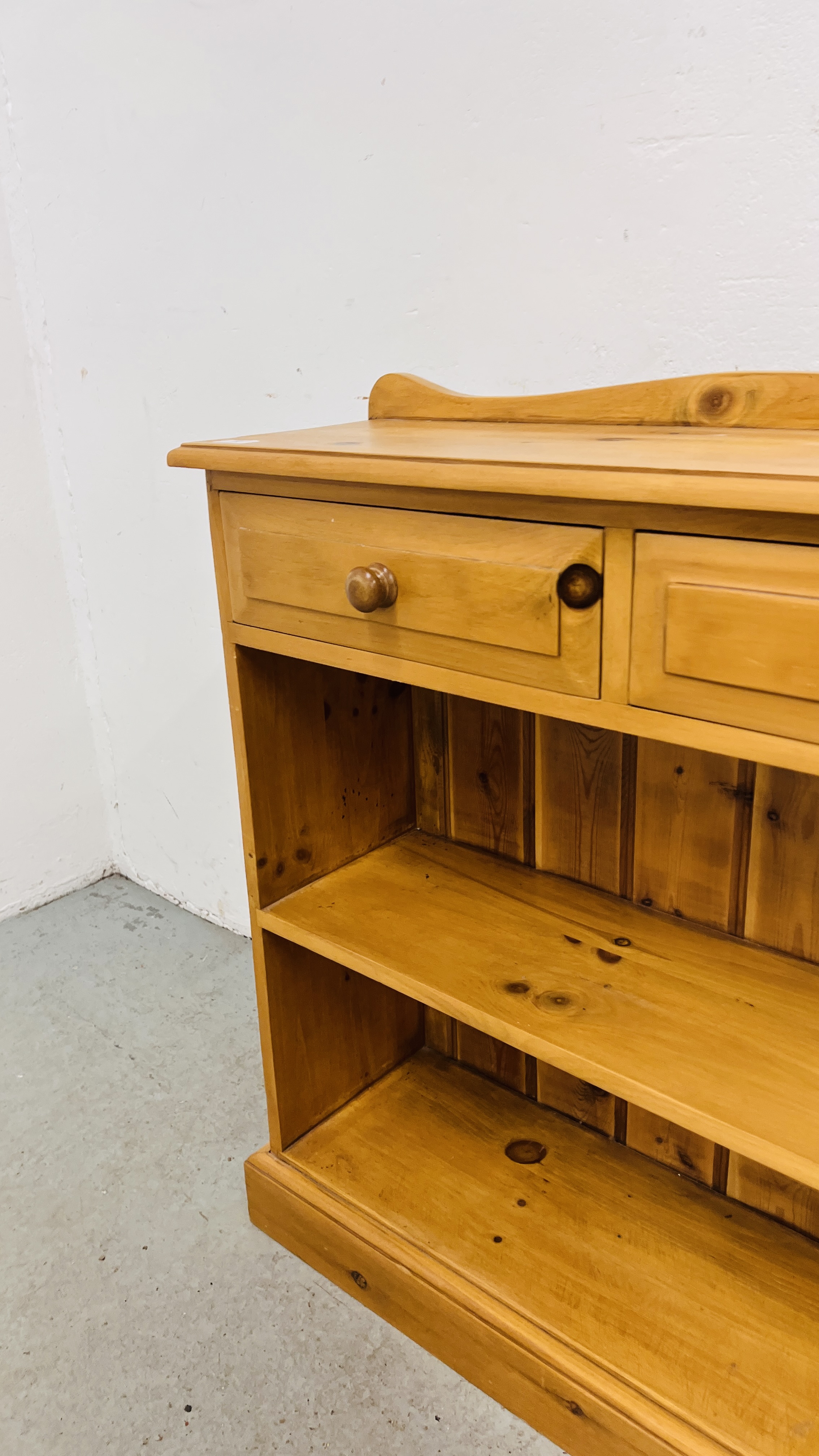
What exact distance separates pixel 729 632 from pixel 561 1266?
0.86 metres

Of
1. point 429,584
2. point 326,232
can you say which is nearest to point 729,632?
point 429,584

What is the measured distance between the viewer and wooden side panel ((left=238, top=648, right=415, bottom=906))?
1243 millimetres

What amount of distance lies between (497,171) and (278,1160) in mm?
1332

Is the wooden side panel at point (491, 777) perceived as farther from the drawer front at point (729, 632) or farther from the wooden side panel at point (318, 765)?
the drawer front at point (729, 632)

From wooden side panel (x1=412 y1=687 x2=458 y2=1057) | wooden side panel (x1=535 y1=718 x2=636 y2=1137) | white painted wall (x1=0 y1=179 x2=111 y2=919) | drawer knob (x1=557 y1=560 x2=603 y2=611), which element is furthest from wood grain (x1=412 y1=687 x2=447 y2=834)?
white painted wall (x1=0 y1=179 x2=111 y2=919)

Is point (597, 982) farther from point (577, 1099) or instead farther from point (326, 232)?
point (326, 232)

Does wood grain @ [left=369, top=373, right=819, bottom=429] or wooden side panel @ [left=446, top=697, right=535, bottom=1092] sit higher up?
wood grain @ [left=369, top=373, right=819, bottom=429]

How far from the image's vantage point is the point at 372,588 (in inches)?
37.7

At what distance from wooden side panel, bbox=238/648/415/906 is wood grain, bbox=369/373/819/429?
368 millimetres

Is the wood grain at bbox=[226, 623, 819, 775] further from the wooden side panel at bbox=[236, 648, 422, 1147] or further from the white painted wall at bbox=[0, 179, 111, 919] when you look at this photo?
the white painted wall at bbox=[0, 179, 111, 919]

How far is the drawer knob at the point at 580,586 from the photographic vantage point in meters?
0.83

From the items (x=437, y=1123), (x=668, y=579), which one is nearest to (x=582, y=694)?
(x=668, y=579)

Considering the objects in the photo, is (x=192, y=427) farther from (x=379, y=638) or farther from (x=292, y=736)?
(x=379, y=638)

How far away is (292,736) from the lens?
4.19ft
